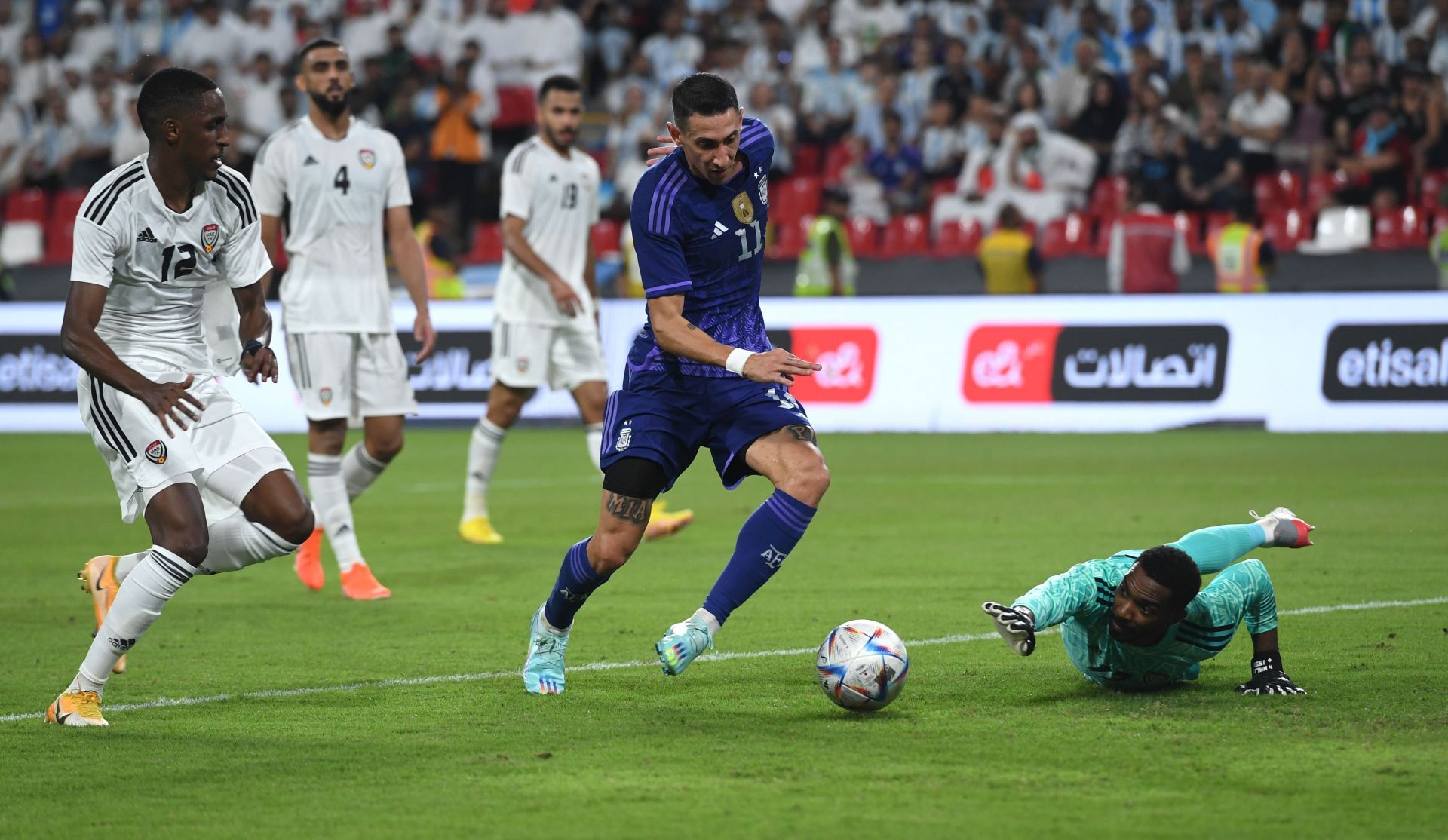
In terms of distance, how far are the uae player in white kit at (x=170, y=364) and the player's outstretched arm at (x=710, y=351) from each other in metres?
1.33

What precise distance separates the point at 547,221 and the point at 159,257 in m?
4.86

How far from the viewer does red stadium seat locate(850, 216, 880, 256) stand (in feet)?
67.5

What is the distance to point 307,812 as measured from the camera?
4.45 metres

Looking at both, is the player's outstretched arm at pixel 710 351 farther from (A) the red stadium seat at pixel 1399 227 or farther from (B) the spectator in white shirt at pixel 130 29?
(B) the spectator in white shirt at pixel 130 29

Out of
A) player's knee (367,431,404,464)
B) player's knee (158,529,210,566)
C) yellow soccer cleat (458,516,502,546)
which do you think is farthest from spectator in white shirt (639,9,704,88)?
player's knee (158,529,210,566)

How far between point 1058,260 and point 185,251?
14207mm

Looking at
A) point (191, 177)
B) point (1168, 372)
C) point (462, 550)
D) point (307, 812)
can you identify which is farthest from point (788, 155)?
point (307, 812)

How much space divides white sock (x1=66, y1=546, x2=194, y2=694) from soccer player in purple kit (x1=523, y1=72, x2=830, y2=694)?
123 cm

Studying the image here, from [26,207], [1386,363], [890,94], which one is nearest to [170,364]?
[1386,363]

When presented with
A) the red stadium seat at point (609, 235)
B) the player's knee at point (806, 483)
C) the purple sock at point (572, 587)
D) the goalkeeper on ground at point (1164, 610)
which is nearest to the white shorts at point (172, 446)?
the purple sock at point (572, 587)

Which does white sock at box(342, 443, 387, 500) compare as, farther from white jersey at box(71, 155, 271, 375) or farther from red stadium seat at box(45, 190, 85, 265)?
red stadium seat at box(45, 190, 85, 265)

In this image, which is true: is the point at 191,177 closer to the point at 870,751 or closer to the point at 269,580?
the point at 870,751

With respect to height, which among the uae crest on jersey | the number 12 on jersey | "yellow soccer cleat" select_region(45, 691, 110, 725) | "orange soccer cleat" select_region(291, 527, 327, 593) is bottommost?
"orange soccer cleat" select_region(291, 527, 327, 593)

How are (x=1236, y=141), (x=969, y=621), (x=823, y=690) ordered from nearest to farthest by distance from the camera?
(x=823, y=690)
(x=969, y=621)
(x=1236, y=141)
